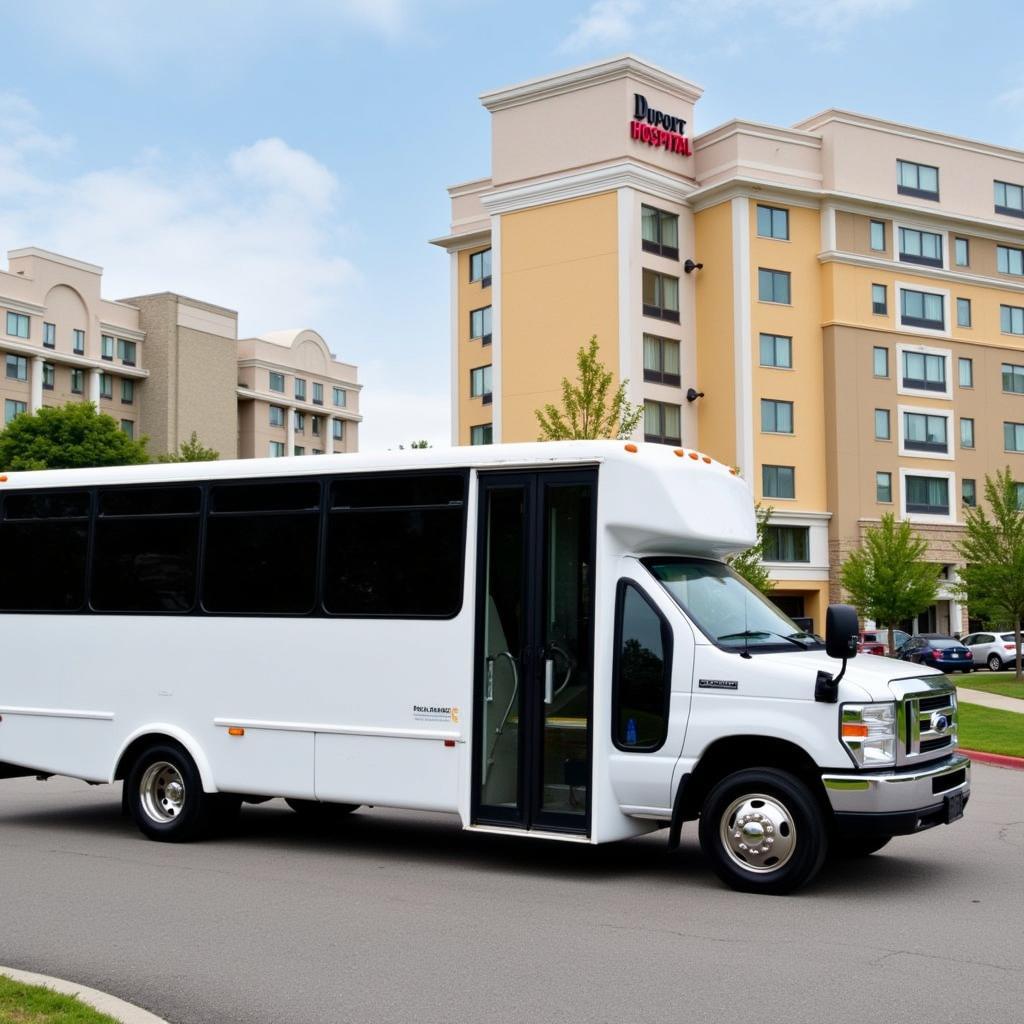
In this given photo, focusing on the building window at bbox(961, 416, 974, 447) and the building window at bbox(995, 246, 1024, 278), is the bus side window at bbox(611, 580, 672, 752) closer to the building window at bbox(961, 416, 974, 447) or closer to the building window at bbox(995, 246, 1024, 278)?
the building window at bbox(961, 416, 974, 447)

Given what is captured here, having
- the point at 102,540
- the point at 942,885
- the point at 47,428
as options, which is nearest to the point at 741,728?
the point at 942,885

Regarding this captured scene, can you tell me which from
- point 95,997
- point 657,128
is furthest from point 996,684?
point 95,997

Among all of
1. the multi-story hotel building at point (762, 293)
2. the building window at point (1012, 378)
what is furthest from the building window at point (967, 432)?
the building window at point (1012, 378)

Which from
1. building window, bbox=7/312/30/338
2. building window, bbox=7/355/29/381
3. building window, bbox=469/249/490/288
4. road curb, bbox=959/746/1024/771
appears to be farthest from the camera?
building window, bbox=7/355/29/381

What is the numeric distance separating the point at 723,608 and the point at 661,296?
2015 inches

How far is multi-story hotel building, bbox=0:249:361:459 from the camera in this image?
89250 mm

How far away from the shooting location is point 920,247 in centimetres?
6356

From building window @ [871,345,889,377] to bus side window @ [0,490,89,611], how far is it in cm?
5379

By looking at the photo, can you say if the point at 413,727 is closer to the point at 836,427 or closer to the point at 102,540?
the point at 102,540

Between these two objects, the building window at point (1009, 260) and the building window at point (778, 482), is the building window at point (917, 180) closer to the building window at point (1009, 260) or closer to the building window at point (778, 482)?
the building window at point (1009, 260)

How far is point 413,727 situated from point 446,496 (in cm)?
171

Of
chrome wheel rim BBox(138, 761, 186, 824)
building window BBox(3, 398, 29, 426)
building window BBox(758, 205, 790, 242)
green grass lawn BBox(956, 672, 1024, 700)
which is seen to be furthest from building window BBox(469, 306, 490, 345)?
chrome wheel rim BBox(138, 761, 186, 824)

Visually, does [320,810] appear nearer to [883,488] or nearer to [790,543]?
[790,543]

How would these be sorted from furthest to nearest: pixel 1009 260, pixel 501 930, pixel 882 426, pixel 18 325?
pixel 18 325
pixel 1009 260
pixel 882 426
pixel 501 930
